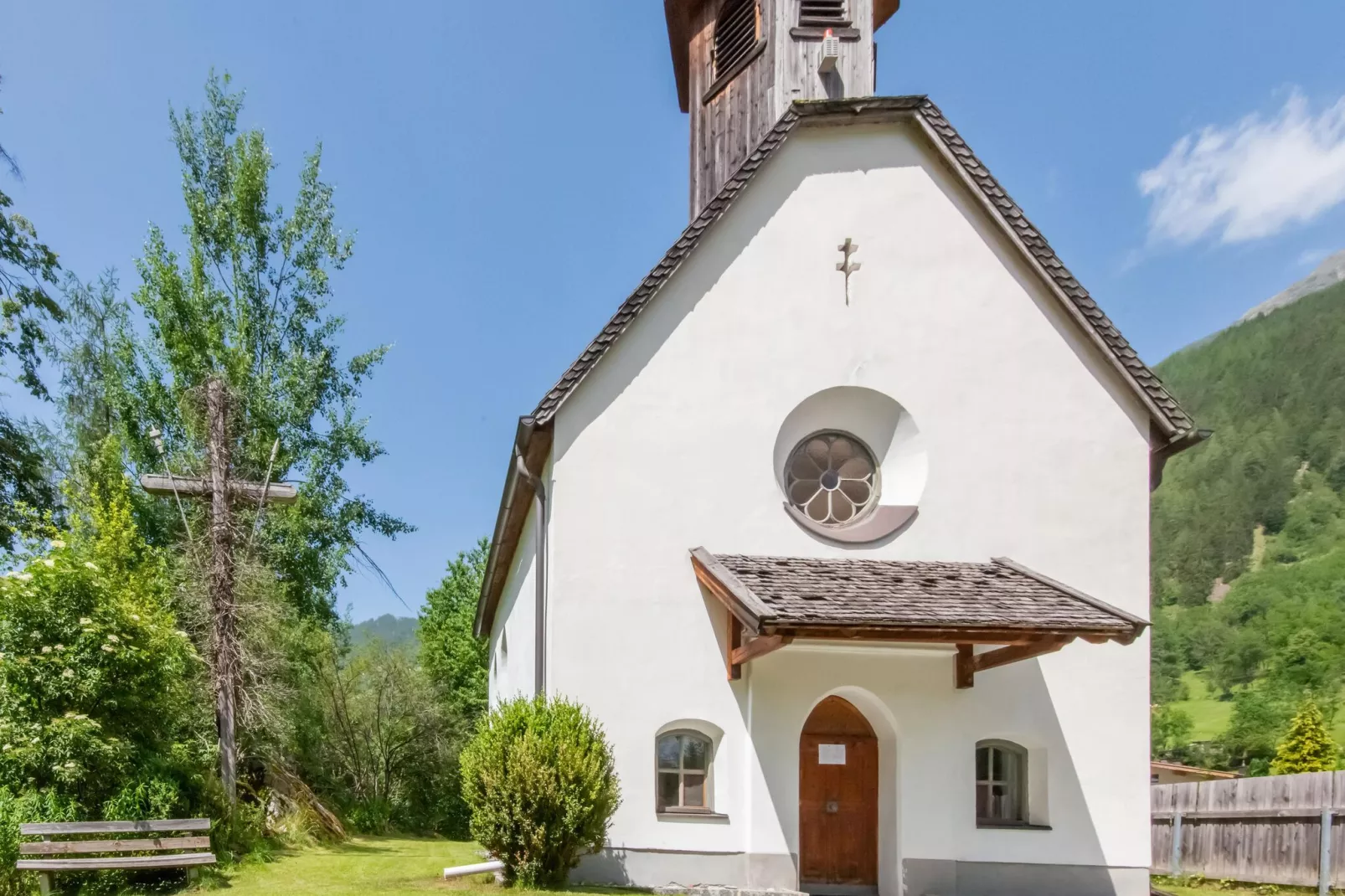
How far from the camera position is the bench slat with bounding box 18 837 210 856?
11.7 m

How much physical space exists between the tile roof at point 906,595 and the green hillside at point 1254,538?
46705 mm


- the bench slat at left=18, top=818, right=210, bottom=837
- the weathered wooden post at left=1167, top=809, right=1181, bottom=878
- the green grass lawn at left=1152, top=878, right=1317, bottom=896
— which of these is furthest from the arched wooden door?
the weathered wooden post at left=1167, top=809, right=1181, bottom=878

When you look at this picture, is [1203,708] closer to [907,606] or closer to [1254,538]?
[1254,538]

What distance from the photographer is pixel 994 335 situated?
43.9 ft

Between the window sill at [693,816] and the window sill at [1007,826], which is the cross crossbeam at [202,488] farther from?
the window sill at [1007,826]

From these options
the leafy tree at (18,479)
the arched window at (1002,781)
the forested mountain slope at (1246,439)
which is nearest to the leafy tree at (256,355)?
the leafy tree at (18,479)

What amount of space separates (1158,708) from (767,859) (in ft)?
203

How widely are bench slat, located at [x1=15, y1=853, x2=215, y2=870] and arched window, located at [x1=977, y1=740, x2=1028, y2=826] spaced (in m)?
8.66

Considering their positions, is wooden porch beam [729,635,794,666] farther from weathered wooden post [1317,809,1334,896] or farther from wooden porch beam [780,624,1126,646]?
weathered wooden post [1317,809,1334,896]

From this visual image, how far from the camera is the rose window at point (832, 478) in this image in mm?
13336

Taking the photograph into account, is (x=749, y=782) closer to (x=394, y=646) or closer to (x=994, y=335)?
(x=994, y=335)

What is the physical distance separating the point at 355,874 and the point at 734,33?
1289 cm

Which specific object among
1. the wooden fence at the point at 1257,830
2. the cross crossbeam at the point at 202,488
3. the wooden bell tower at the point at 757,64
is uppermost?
the wooden bell tower at the point at 757,64

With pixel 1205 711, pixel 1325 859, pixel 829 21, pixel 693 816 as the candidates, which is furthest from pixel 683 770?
pixel 1205 711
